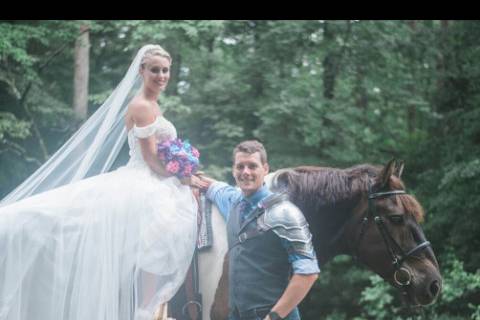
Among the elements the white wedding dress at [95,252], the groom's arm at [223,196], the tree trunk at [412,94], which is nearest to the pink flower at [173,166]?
the white wedding dress at [95,252]

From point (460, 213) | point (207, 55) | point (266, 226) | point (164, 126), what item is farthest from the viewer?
point (207, 55)

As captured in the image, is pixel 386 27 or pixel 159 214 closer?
pixel 159 214

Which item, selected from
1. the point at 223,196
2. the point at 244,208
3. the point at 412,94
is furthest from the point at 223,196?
the point at 412,94

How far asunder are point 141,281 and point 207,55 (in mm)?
8723

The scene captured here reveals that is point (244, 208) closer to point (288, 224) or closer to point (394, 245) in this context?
point (288, 224)

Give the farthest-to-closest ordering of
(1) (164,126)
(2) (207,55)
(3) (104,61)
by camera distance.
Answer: (3) (104,61), (2) (207,55), (1) (164,126)

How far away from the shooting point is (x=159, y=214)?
379 cm

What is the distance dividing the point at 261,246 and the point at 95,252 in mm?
1038

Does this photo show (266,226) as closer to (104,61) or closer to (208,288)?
(208,288)

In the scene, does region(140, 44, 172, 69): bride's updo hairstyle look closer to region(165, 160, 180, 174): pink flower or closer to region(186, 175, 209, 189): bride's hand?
region(165, 160, 180, 174): pink flower

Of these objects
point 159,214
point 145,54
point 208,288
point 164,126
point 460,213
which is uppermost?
point 145,54

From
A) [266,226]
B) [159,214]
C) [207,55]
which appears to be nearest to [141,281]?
[159,214]

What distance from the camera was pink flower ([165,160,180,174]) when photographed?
3.95 metres

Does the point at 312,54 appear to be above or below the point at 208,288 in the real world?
above
